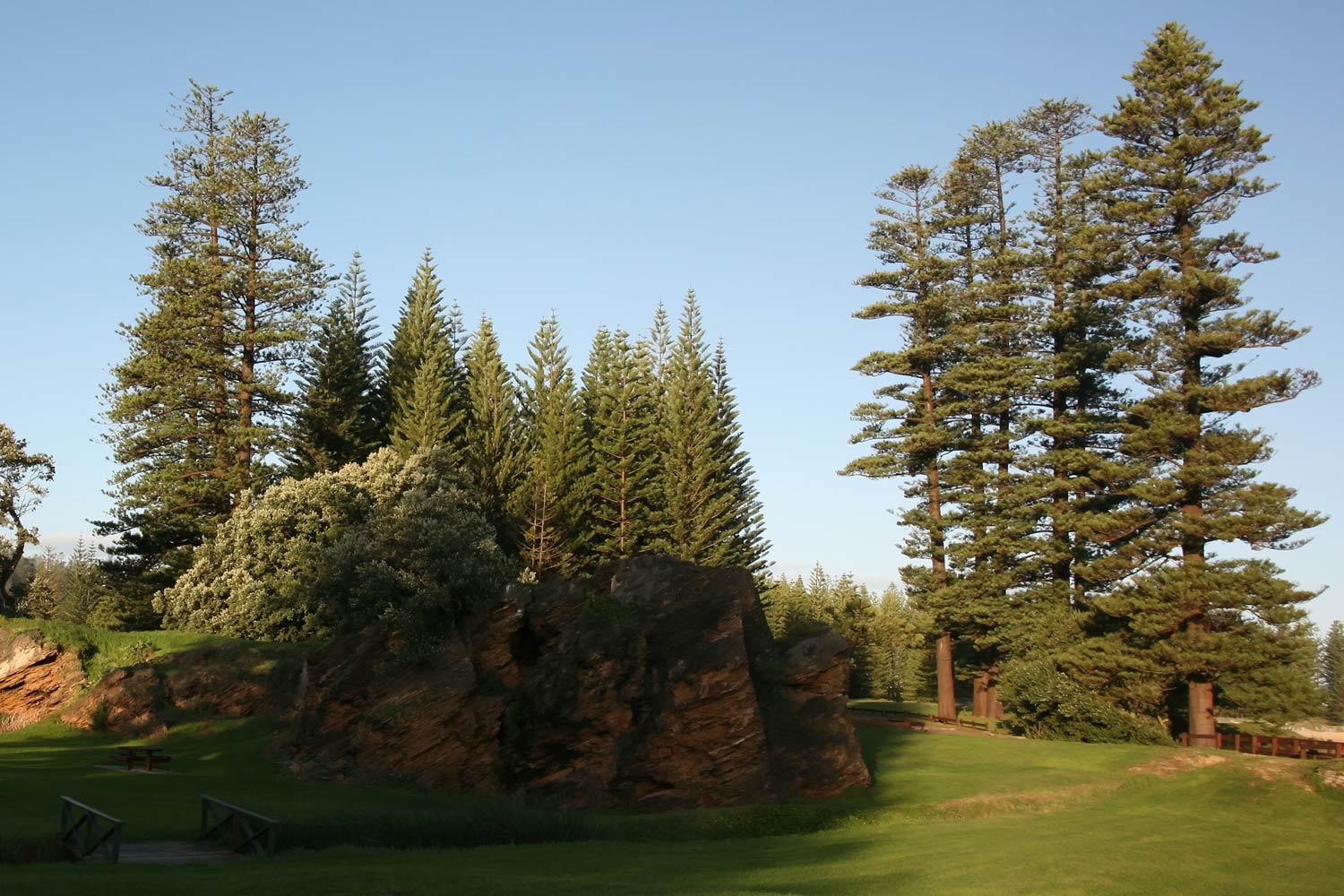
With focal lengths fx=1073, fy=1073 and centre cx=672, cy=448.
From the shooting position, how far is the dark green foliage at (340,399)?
50.9m

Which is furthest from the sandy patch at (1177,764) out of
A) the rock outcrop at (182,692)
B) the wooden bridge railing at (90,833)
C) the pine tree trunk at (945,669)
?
the rock outcrop at (182,692)

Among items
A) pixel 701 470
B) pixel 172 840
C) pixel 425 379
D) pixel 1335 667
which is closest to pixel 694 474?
pixel 701 470

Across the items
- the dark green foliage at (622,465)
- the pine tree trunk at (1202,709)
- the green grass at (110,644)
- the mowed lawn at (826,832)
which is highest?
the dark green foliage at (622,465)

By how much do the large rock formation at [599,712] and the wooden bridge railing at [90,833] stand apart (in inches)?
377

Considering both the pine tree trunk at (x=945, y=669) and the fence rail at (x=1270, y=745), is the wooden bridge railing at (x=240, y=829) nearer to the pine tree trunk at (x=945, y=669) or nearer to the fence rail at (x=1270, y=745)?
the fence rail at (x=1270, y=745)

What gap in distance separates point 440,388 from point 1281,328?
35491 millimetres

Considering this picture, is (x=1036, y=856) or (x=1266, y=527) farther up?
(x=1266, y=527)

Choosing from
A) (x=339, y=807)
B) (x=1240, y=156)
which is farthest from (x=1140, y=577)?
(x=339, y=807)

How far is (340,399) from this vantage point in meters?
52.5

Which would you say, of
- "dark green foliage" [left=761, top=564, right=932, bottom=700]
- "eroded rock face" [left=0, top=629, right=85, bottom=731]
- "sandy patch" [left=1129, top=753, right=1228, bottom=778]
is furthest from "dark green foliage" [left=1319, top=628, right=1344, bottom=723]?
"eroded rock face" [left=0, top=629, right=85, bottom=731]

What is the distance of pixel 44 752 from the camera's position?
27.8 m

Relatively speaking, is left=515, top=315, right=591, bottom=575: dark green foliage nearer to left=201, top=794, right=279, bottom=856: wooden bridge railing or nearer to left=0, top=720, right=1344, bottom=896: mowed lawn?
left=0, top=720, right=1344, bottom=896: mowed lawn

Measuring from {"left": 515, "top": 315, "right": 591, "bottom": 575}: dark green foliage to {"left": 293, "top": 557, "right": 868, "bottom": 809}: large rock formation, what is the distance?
2344cm

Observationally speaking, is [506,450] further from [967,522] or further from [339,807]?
[339,807]
